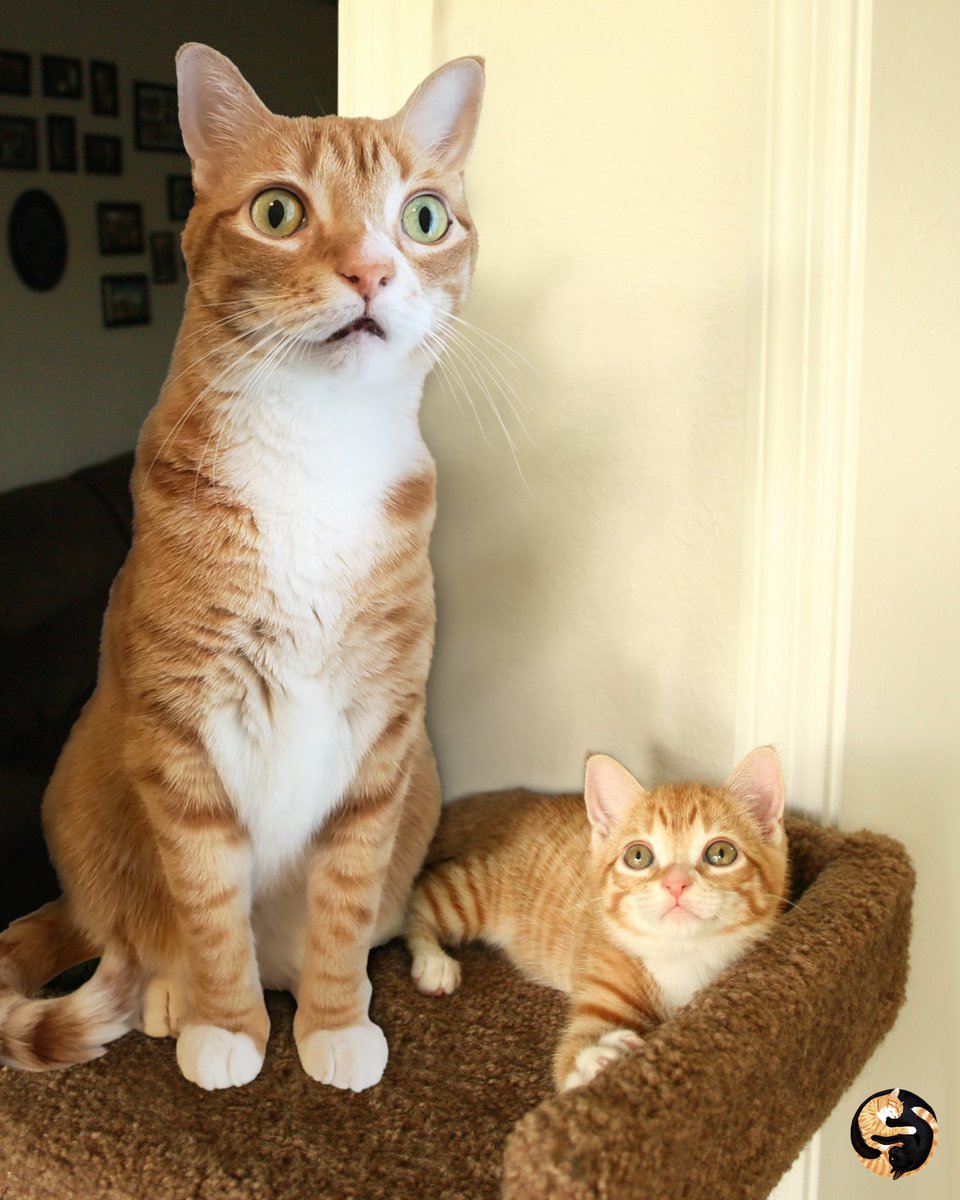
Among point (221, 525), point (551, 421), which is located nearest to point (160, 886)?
point (221, 525)

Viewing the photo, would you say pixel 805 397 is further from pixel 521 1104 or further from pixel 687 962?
pixel 521 1104

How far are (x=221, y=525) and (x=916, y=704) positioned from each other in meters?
0.81

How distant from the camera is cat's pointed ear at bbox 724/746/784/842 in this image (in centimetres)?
108

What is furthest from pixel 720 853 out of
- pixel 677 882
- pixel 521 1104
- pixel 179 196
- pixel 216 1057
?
pixel 179 196

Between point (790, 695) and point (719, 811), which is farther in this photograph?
point (790, 695)

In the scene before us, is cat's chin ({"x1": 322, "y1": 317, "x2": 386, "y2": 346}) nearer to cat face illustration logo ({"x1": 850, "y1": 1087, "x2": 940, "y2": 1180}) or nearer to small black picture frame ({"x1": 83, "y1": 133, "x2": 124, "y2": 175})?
small black picture frame ({"x1": 83, "y1": 133, "x2": 124, "y2": 175})

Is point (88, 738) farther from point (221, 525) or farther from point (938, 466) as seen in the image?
point (938, 466)

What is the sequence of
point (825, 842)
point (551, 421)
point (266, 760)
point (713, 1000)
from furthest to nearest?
point (551, 421)
point (825, 842)
point (266, 760)
point (713, 1000)

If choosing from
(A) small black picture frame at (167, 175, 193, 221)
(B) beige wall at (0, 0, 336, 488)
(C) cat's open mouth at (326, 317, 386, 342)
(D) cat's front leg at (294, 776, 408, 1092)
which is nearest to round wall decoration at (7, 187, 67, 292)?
(B) beige wall at (0, 0, 336, 488)

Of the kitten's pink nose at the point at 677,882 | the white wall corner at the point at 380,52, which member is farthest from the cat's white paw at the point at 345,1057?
the white wall corner at the point at 380,52

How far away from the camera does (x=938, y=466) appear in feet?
3.93

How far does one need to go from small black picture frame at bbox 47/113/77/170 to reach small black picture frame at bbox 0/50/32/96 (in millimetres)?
33

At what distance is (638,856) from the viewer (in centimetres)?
109

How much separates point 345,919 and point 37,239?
752 millimetres
